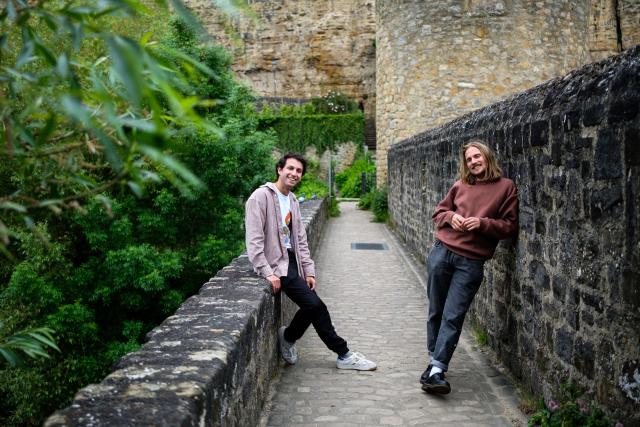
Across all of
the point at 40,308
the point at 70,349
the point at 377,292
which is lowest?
the point at 70,349

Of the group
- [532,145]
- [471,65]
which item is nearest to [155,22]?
[471,65]

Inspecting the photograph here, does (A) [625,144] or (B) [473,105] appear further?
(B) [473,105]

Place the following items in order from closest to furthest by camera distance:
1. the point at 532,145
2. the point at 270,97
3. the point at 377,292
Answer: the point at 532,145 < the point at 377,292 < the point at 270,97

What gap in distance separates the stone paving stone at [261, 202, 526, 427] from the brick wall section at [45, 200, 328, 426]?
0.91 feet

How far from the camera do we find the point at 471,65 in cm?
1581

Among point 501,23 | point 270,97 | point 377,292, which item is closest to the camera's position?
point 377,292

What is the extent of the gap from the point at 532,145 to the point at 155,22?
53.3ft

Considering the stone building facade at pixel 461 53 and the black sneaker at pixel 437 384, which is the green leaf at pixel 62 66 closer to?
the black sneaker at pixel 437 384

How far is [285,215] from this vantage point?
15.3 ft

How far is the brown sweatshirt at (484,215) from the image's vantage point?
169 inches

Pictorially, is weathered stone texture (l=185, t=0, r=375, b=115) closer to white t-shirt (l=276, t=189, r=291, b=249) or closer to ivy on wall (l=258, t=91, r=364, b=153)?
ivy on wall (l=258, t=91, r=364, b=153)

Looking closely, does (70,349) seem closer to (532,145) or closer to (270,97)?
(532,145)

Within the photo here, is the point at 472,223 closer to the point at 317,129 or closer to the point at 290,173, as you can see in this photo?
the point at 290,173

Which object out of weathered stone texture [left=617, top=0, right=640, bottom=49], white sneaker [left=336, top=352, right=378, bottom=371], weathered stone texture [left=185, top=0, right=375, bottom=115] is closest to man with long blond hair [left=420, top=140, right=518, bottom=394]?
white sneaker [left=336, top=352, right=378, bottom=371]
